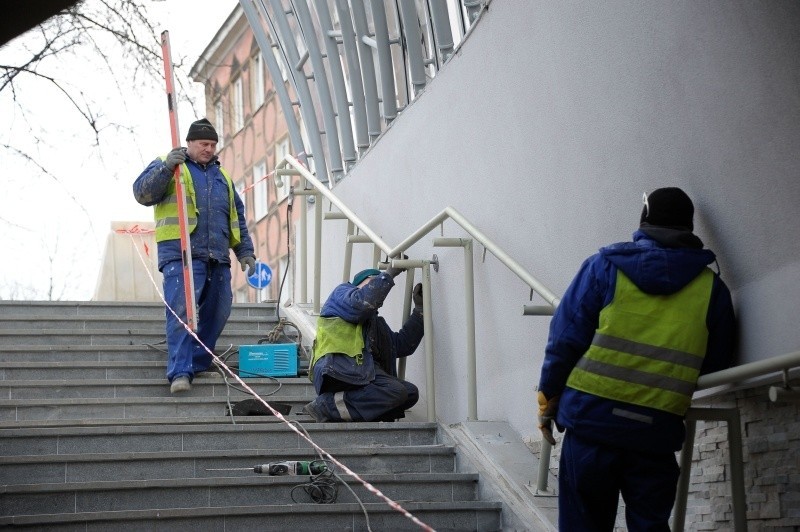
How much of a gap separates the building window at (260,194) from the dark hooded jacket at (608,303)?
99.7ft

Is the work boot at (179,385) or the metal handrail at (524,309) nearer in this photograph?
the metal handrail at (524,309)

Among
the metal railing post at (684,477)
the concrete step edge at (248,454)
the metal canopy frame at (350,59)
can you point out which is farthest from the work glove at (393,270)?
the metal railing post at (684,477)

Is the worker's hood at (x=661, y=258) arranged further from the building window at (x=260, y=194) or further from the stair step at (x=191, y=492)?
the building window at (x=260, y=194)

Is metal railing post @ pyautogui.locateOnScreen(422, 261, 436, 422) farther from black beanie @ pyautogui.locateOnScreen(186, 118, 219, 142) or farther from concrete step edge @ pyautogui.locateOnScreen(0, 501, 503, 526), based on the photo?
black beanie @ pyautogui.locateOnScreen(186, 118, 219, 142)

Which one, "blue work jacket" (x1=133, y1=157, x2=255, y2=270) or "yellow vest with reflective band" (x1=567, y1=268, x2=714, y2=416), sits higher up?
"blue work jacket" (x1=133, y1=157, x2=255, y2=270)

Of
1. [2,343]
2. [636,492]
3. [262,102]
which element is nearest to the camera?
[636,492]

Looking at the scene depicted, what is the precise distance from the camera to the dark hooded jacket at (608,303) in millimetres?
4391

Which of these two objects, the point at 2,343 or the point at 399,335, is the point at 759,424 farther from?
the point at 2,343

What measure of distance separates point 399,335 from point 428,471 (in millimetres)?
1491

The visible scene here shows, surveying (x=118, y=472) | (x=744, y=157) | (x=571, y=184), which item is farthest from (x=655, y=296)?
(x=118, y=472)

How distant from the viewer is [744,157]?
4.63 m

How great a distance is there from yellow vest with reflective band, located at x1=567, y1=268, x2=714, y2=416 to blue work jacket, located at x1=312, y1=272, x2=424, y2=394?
2.97 meters

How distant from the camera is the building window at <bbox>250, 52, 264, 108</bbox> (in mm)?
34062

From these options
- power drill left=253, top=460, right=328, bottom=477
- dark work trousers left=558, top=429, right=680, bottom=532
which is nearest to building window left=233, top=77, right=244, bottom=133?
power drill left=253, top=460, right=328, bottom=477
